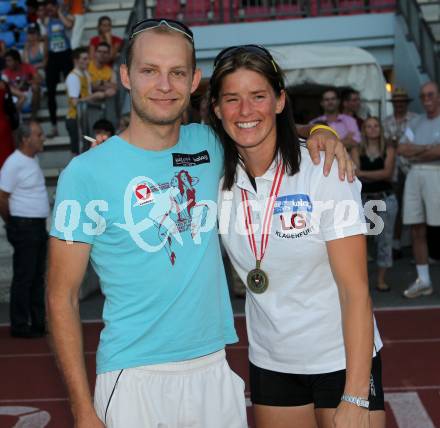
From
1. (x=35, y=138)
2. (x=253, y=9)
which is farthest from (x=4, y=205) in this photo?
(x=253, y=9)

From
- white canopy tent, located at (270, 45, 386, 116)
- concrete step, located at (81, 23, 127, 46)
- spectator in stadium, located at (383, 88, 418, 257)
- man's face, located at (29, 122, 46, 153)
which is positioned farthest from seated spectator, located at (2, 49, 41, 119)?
spectator in stadium, located at (383, 88, 418, 257)

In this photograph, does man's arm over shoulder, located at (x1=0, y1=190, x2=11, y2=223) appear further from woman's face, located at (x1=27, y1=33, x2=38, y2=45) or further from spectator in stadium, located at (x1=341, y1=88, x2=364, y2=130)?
woman's face, located at (x1=27, y1=33, x2=38, y2=45)

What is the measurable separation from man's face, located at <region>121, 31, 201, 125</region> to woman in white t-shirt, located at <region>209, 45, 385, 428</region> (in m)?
0.21

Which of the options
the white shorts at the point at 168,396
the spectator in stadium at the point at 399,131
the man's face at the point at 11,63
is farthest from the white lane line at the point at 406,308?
the man's face at the point at 11,63

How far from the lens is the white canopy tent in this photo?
516 inches

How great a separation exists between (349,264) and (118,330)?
0.86 m

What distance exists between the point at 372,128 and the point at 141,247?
292 inches

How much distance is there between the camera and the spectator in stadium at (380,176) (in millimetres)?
10055

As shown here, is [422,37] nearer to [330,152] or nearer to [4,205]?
[4,205]

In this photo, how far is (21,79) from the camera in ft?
47.9

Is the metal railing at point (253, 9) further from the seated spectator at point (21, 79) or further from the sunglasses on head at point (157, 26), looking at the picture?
the sunglasses on head at point (157, 26)

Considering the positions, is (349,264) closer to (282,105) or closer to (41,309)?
(282,105)

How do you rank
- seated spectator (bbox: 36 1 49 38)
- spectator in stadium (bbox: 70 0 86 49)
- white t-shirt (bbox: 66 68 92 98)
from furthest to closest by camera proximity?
1. spectator in stadium (bbox: 70 0 86 49)
2. seated spectator (bbox: 36 1 49 38)
3. white t-shirt (bbox: 66 68 92 98)

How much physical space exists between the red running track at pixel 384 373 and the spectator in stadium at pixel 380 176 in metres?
0.97
